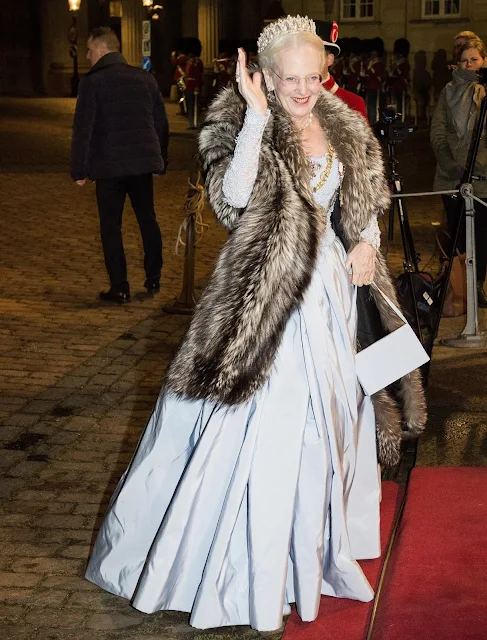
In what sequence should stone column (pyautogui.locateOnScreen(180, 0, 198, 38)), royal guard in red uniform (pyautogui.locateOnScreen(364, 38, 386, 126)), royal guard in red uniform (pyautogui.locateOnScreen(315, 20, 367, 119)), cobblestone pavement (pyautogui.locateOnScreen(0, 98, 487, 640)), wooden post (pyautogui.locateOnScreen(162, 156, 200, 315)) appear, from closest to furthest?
1. cobblestone pavement (pyautogui.locateOnScreen(0, 98, 487, 640))
2. royal guard in red uniform (pyautogui.locateOnScreen(315, 20, 367, 119))
3. wooden post (pyautogui.locateOnScreen(162, 156, 200, 315))
4. royal guard in red uniform (pyautogui.locateOnScreen(364, 38, 386, 126))
5. stone column (pyautogui.locateOnScreen(180, 0, 198, 38))

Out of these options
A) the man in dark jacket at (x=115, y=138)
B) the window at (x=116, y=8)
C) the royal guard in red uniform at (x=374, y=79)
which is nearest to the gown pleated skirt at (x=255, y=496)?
the man in dark jacket at (x=115, y=138)

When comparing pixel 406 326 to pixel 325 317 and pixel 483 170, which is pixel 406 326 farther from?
pixel 483 170

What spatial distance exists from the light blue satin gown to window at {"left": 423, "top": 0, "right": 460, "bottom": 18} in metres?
35.6

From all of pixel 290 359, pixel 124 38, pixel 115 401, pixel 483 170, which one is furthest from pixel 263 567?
pixel 124 38

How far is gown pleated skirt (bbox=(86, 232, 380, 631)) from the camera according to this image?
12.4 feet

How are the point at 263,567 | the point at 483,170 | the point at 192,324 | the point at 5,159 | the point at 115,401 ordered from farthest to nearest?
1. the point at 5,159
2. the point at 483,170
3. the point at 115,401
4. the point at 192,324
5. the point at 263,567

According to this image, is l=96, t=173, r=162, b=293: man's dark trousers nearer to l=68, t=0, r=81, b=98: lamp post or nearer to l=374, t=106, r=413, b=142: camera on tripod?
l=374, t=106, r=413, b=142: camera on tripod

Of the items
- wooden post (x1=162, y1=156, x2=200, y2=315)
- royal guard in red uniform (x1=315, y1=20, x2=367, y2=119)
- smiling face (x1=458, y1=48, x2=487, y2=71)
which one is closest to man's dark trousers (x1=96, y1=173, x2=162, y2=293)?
wooden post (x1=162, y1=156, x2=200, y2=315)

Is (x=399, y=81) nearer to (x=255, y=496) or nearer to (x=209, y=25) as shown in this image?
(x=209, y=25)

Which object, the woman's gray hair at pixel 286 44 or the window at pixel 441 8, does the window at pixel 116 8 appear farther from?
the woman's gray hair at pixel 286 44

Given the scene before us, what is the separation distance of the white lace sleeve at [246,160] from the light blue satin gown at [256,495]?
37 cm

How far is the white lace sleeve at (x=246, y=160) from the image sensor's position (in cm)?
376

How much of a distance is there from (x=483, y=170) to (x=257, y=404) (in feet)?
15.5

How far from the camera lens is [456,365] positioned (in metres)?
7.09
